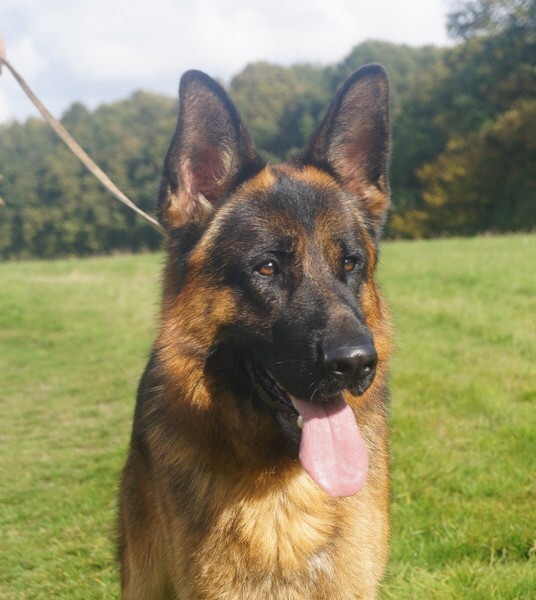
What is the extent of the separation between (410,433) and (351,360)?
3.36m

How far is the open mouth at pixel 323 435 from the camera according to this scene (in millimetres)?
2443

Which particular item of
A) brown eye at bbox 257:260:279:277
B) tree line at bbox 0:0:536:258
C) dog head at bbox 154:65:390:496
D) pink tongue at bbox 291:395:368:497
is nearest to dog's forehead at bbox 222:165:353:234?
dog head at bbox 154:65:390:496

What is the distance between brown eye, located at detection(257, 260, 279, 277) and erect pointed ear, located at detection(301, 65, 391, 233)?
2.35 ft

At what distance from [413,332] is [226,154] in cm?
600

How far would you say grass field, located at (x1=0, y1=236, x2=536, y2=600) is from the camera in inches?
146

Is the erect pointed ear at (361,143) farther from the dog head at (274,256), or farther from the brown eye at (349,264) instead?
the brown eye at (349,264)

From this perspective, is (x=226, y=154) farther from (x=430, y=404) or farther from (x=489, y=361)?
(x=489, y=361)

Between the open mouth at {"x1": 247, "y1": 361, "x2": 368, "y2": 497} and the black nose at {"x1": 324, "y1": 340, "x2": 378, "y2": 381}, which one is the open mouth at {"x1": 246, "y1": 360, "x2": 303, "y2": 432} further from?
the black nose at {"x1": 324, "y1": 340, "x2": 378, "y2": 381}

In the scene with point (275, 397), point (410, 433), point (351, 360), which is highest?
point (351, 360)

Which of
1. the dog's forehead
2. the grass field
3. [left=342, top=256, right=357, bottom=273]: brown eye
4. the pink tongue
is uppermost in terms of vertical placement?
the dog's forehead

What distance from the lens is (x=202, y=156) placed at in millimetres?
2936

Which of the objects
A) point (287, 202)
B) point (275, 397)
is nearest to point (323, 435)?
point (275, 397)

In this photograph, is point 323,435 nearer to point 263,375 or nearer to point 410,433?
point 263,375

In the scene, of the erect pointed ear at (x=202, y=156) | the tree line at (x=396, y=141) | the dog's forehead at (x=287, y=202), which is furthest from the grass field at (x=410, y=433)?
the tree line at (x=396, y=141)
